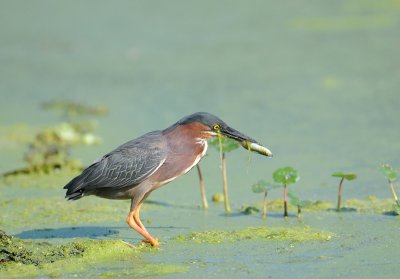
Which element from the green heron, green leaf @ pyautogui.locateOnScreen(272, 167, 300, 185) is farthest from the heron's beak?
green leaf @ pyautogui.locateOnScreen(272, 167, 300, 185)

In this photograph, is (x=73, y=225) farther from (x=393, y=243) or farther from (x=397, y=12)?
(x=397, y=12)

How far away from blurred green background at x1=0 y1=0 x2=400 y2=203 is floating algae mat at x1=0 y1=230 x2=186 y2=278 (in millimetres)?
2052

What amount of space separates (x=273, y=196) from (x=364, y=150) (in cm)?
146

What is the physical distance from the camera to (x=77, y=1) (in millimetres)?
15094

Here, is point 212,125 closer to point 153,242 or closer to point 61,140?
point 153,242

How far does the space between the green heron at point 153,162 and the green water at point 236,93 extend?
43 cm

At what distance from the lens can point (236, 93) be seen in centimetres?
1096

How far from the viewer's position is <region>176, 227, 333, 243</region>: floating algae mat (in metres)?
6.00

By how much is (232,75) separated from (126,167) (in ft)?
18.4

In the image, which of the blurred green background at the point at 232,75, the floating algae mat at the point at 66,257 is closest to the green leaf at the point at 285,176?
the blurred green background at the point at 232,75

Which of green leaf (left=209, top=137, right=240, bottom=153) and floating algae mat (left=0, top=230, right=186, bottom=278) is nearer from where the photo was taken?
floating algae mat (left=0, top=230, right=186, bottom=278)

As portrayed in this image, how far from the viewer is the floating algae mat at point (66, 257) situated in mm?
5285

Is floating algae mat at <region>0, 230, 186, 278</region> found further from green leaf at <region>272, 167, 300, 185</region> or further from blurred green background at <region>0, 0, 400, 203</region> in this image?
blurred green background at <region>0, 0, 400, 203</region>

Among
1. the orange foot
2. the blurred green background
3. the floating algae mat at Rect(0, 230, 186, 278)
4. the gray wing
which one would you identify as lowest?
the floating algae mat at Rect(0, 230, 186, 278)
